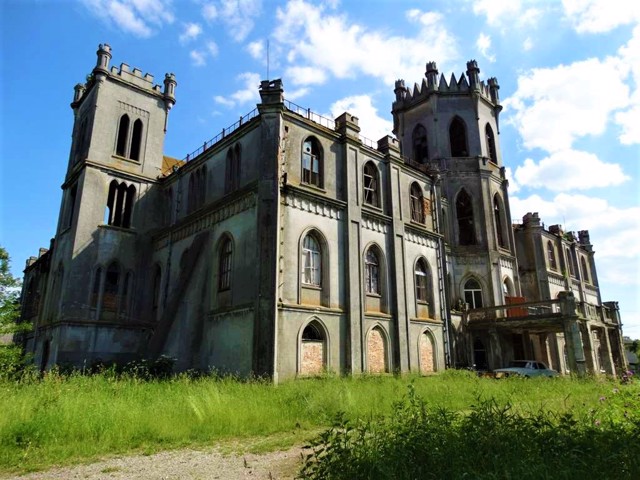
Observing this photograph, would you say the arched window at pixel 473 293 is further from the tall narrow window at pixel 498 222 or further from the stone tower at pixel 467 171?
the tall narrow window at pixel 498 222

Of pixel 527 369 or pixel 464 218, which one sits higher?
pixel 464 218

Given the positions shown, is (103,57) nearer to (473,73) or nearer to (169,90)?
(169,90)

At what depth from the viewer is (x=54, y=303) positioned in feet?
80.8

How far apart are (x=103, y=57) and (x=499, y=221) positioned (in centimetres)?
2769

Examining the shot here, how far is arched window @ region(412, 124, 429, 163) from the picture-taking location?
31.8 m

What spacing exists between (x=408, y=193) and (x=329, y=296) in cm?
922

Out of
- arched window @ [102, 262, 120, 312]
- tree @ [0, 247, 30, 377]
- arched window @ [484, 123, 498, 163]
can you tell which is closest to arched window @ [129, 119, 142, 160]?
arched window @ [102, 262, 120, 312]

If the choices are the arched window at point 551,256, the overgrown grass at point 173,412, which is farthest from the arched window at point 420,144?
the overgrown grass at point 173,412

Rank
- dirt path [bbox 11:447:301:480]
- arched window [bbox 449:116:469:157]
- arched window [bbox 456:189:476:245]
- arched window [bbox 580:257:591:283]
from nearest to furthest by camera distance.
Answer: dirt path [bbox 11:447:301:480] < arched window [bbox 456:189:476:245] < arched window [bbox 449:116:469:157] < arched window [bbox 580:257:591:283]

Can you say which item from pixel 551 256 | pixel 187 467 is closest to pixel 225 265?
pixel 187 467

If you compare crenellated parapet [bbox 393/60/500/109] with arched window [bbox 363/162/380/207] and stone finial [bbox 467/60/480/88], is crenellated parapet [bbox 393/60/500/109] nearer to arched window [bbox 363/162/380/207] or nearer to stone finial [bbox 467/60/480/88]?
stone finial [bbox 467/60/480/88]

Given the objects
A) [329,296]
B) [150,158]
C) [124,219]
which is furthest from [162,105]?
[329,296]

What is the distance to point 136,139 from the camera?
91.8 ft

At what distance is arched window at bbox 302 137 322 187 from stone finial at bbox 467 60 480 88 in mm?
16540
